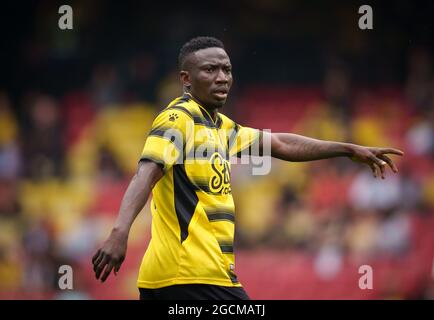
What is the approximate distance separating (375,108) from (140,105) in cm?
409

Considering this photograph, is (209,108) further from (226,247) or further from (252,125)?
(252,125)

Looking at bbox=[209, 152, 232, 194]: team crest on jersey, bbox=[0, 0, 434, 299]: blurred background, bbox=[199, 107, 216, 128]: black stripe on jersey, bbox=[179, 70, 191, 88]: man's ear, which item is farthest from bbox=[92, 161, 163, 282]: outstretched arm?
bbox=[0, 0, 434, 299]: blurred background

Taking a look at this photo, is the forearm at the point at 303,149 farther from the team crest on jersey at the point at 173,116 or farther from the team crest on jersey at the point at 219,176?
the team crest on jersey at the point at 173,116

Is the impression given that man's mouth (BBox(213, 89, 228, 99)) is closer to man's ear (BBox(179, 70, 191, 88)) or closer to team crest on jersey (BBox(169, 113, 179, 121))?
man's ear (BBox(179, 70, 191, 88))

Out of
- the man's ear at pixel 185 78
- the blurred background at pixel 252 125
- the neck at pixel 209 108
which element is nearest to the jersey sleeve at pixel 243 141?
the neck at pixel 209 108

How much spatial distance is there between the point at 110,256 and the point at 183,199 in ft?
2.74

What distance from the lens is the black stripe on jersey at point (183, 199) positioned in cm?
584

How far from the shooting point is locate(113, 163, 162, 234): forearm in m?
5.35

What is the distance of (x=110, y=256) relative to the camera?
5.19 meters

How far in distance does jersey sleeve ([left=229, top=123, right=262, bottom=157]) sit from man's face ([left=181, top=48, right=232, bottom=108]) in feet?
1.19

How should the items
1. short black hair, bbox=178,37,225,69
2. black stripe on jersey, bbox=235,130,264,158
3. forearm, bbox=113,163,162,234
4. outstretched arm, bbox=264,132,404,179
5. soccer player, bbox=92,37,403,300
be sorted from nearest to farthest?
forearm, bbox=113,163,162,234 → soccer player, bbox=92,37,403,300 → short black hair, bbox=178,37,225,69 → outstretched arm, bbox=264,132,404,179 → black stripe on jersey, bbox=235,130,264,158

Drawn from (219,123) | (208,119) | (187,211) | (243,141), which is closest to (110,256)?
(187,211)
